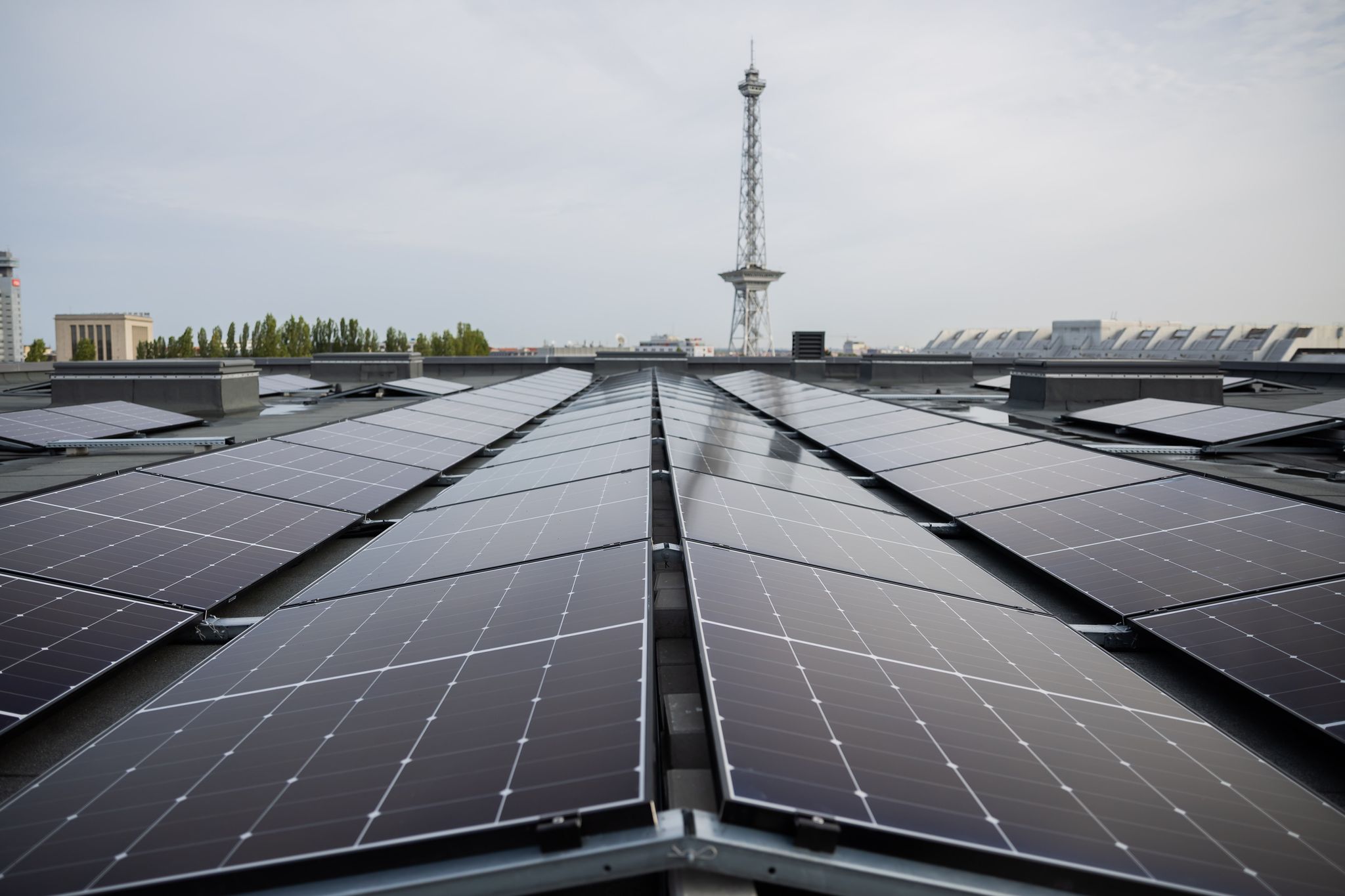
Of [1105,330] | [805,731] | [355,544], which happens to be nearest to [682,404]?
[355,544]

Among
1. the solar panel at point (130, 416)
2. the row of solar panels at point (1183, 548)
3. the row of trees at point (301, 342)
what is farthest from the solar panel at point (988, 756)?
the row of trees at point (301, 342)

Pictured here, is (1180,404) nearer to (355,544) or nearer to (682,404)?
(682,404)

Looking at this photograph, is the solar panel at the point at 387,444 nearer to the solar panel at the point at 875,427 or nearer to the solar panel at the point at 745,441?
the solar panel at the point at 745,441

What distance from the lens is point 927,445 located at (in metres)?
15.6

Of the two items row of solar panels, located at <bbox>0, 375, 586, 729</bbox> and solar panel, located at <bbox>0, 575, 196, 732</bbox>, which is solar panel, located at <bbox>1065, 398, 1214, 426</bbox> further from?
solar panel, located at <bbox>0, 575, 196, 732</bbox>

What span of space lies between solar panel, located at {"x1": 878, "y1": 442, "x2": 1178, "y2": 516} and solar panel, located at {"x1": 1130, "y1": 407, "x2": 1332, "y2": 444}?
21.1ft

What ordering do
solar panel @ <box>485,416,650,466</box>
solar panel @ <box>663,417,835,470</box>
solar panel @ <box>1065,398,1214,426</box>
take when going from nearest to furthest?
solar panel @ <box>485,416,650,466</box>
solar panel @ <box>663,417,835,470</box>
solar panel @ <box>1065,398,1214,426</box>

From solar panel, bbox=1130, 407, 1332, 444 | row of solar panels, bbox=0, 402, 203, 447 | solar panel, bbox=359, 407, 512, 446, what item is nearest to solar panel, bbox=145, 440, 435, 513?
solar panel, bbox=359, 407, 512, 446

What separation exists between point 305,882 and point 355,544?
741cm

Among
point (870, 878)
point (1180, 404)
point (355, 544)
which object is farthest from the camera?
point (1180, 404)

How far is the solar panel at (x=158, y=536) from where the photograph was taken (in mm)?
7328

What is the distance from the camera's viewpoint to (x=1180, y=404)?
2206cm

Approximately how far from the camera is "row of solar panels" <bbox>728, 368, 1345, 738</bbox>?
5.86 metres

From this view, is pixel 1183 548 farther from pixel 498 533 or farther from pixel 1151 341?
pixel 1151 341
